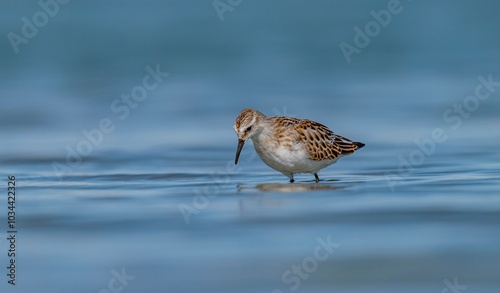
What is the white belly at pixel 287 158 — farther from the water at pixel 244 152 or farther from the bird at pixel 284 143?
the water at pixel 244 152

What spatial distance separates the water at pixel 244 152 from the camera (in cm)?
955

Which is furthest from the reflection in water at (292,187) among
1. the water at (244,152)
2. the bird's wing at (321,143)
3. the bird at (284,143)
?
the bird's wing at (321,143)

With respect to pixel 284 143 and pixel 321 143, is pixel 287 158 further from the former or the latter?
pixel 321 143

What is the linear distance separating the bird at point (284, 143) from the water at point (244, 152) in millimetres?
265

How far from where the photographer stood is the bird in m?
13.7

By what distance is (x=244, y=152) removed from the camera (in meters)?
16.6

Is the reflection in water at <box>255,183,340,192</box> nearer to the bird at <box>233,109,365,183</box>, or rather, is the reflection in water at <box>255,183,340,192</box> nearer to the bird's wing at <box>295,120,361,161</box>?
the bird at <box>233,109,365,183</box>

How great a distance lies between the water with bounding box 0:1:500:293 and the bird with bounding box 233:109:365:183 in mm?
265

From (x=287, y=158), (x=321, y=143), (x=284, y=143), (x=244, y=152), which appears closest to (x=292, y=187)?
(x=287, y=158)

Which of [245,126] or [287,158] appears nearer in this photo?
[245,126]

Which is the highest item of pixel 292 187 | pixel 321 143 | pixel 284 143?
pixel 321 143

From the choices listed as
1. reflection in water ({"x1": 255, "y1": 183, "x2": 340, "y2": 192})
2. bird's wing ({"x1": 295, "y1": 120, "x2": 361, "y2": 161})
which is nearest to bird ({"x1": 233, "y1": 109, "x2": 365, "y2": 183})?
bird's wing ({"x1": 295, "y1": 120, "x2": 361, "y2": 161})

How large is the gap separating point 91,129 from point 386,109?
5.13m

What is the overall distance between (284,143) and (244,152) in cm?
284
